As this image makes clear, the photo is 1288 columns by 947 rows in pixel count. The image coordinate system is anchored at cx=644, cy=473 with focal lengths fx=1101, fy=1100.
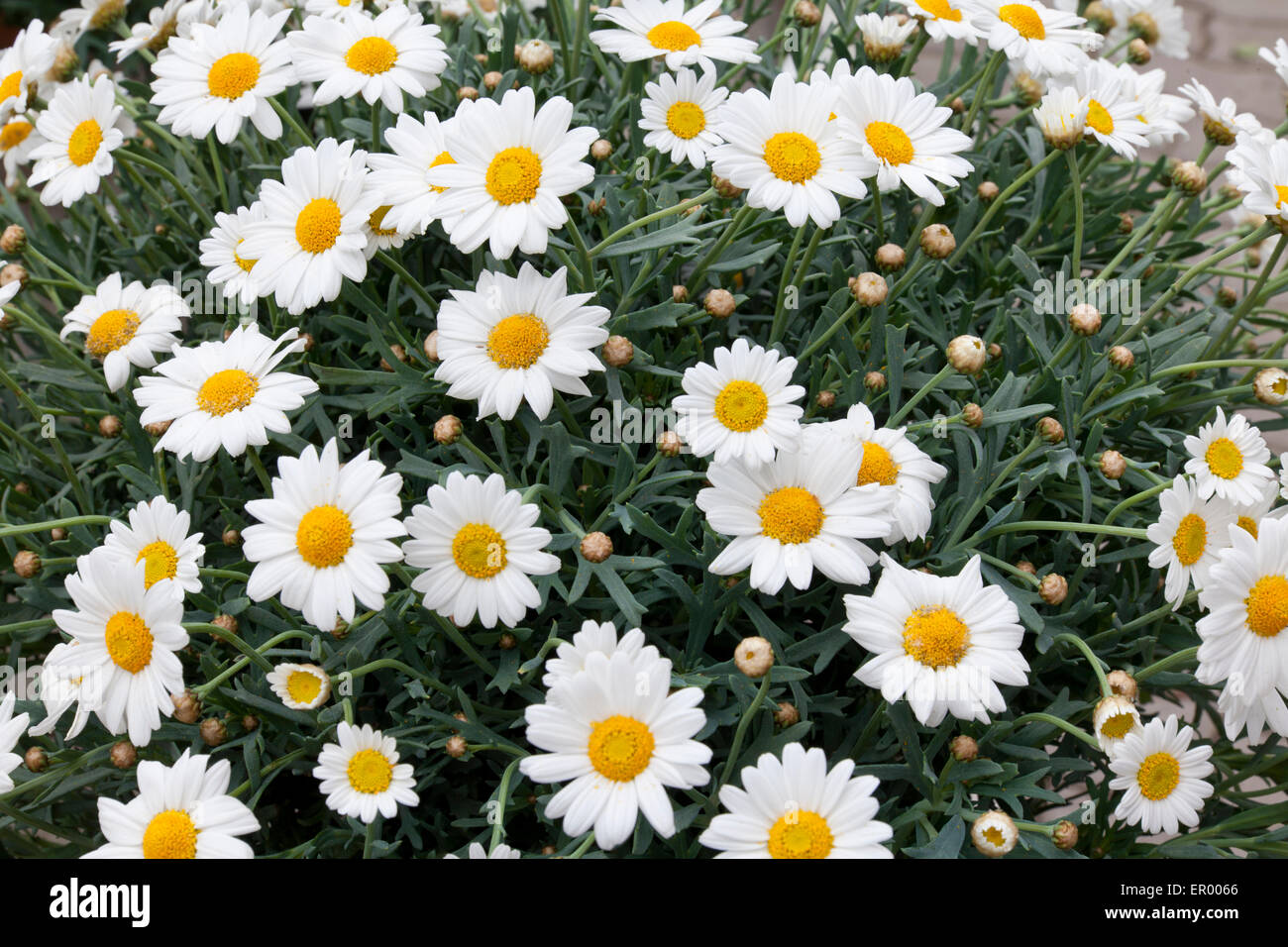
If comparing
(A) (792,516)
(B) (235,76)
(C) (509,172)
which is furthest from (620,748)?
(B) (235,76)

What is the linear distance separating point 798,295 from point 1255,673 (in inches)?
27.6

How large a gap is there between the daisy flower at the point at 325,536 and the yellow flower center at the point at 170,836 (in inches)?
8.8

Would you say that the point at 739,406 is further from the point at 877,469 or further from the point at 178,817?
the point at 178,817

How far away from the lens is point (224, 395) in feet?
3.97

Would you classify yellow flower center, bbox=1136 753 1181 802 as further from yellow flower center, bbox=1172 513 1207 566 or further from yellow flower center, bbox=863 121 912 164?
yellow flower center, bbox=863 121 912 164

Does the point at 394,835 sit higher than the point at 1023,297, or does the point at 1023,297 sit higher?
the point at 1023,297

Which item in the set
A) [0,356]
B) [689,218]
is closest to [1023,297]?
[689,218]

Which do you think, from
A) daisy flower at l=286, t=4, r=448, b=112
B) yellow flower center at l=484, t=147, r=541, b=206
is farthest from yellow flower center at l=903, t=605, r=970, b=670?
daisy flower at l=286, t=4, r=448, b=112

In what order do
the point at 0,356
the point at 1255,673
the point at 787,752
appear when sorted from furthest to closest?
the point at 0,356 < the point at 1255,673 < the point at 787,752

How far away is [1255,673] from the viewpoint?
1144 mm

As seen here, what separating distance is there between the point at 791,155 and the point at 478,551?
56cm

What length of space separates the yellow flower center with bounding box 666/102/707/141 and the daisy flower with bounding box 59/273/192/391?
678 millimetres

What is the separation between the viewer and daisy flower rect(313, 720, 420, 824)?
1.13m
